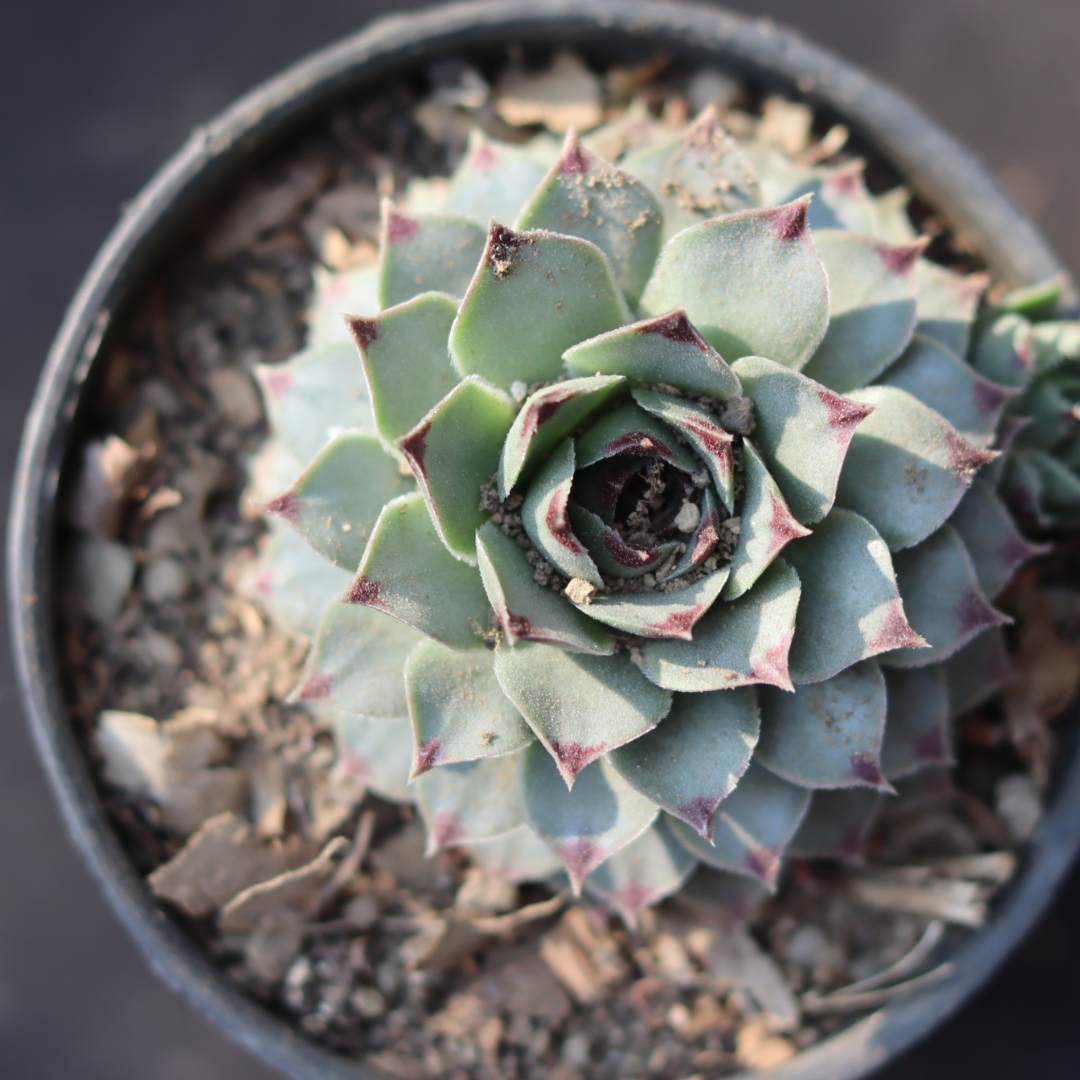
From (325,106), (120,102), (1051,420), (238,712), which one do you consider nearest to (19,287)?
(120,102)

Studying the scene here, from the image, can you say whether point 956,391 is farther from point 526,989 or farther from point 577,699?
Result: point 526,989

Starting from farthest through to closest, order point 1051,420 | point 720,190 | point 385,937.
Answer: point 385,937 < point 1051,420 < point 720,190

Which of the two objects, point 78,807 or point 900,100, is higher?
point 900,100

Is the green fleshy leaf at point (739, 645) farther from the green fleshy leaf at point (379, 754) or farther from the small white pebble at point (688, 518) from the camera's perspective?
the green fleshy leaf at point (379, 754)

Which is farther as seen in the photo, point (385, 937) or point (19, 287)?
point (19, 287)

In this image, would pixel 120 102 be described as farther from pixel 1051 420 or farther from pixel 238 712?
pixel 1051 420

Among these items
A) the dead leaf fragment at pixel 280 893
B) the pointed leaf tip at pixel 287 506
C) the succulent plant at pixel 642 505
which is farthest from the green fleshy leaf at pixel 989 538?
the dead leaf fragment at pixel 280 893
